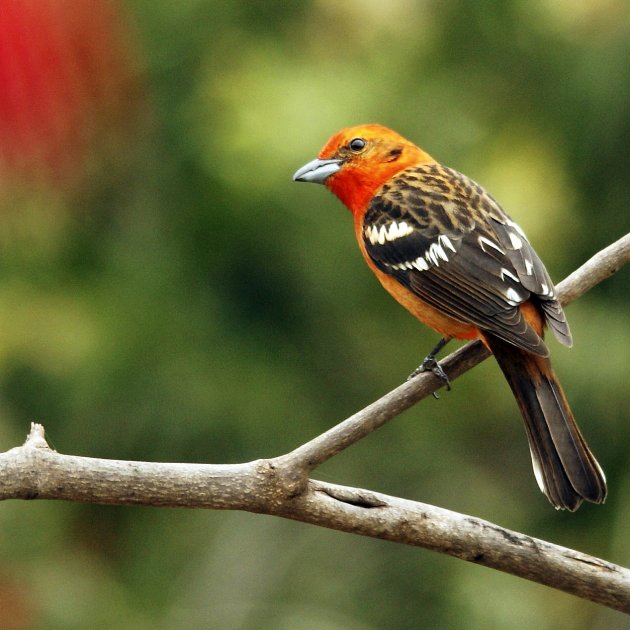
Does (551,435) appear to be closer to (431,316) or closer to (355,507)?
(431,316)

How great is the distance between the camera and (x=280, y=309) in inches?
246

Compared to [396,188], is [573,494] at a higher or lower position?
lower

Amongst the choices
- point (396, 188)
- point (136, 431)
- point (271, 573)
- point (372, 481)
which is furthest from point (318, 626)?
point (396, 188)

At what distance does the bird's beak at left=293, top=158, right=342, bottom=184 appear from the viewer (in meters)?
4.42

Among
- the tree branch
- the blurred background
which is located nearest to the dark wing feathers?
the tree branch

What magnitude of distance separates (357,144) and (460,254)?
679 millimetres

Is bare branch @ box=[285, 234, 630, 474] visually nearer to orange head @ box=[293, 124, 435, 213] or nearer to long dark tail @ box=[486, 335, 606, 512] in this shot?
long dark tail @ box=[486, 335, 606, 512]

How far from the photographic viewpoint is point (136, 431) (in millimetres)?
6066

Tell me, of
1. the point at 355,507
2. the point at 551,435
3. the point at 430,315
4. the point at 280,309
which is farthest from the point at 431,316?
the point at 280,309

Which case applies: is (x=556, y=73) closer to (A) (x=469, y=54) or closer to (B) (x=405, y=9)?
(A) (x=469, y=54)

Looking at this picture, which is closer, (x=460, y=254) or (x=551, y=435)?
(x=551, y=435)

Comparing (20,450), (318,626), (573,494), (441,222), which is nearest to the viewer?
(20,450)

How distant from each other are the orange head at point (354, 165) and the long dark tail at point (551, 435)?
3.16 ft

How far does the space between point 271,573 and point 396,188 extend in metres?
2.37
